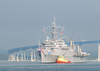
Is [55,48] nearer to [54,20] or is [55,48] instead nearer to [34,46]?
[54,20]

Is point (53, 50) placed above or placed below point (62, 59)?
above

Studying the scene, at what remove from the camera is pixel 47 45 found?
110125 millimetres

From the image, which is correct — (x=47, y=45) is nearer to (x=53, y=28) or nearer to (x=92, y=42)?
(x=53, y=28)

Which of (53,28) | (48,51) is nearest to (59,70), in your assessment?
(48,51)

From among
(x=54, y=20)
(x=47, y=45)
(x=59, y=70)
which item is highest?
(x=54, y=20)

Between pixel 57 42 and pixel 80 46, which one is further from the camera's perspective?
pixel 80 46

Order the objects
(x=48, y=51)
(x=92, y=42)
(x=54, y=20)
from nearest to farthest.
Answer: (x=48, y=51) < (x=54, y=20) < (x=92, y=42)

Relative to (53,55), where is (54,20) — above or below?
above

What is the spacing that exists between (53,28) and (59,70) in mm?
39903

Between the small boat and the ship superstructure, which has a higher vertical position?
the ship superstructure

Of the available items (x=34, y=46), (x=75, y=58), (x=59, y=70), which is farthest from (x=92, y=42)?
(x=59, y=70)

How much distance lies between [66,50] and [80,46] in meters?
73.9

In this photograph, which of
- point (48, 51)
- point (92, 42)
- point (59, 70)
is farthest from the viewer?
point (92, 42)

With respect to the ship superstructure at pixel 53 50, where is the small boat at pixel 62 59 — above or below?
below
